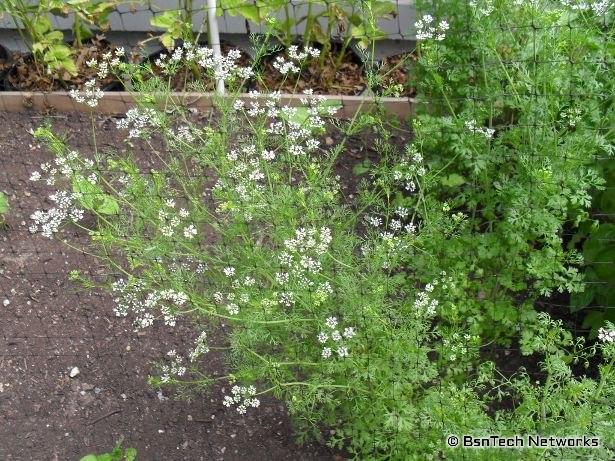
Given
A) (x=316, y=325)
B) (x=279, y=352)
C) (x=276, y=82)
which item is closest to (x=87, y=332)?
(x=279, y=352)

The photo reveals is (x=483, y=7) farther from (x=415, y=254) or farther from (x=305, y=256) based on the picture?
(x=305, y=256)

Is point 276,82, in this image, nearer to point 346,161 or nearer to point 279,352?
point 346,161

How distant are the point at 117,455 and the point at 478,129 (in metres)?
1.84

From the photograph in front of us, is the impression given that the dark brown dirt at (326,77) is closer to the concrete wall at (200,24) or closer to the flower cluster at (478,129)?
the concrete wall at (200,24)

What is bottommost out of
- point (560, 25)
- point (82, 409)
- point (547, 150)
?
point (82, 409)

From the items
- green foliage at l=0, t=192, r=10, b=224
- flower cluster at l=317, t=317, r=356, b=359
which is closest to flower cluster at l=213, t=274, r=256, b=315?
flower cluster at l=317, t=317, r=356, b=359

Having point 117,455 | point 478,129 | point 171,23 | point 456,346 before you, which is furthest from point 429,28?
point 117,455

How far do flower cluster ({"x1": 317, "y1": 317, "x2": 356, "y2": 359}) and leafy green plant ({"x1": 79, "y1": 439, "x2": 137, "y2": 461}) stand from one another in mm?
932

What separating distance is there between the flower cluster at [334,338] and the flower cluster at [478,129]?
898 mm

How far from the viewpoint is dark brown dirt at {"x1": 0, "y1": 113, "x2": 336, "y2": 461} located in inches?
117

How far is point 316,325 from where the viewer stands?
2.44m

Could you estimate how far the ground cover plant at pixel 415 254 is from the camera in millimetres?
2344

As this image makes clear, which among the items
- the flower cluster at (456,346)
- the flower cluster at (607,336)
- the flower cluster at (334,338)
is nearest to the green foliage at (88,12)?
the flower cluster at (334,338)

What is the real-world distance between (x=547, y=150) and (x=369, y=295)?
84cm
